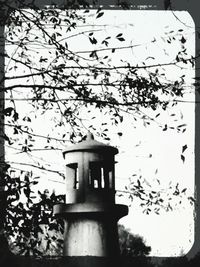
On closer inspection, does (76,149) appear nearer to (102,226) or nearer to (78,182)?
(78,182)

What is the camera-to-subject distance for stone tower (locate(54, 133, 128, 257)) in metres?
6.71

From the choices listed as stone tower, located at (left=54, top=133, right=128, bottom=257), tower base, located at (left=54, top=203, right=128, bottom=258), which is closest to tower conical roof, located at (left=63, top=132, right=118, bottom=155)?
stone tower, located at (left=54, top=133, right=128, bottom=257)

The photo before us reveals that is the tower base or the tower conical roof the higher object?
the tower conical roof

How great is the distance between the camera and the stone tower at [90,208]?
6707mm

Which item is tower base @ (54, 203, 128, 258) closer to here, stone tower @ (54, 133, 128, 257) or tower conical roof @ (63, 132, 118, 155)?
stone tower @ (54, 133, 128, 257)

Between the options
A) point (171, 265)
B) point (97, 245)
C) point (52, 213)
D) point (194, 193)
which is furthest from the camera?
point (171, 265)

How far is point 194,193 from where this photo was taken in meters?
8.07

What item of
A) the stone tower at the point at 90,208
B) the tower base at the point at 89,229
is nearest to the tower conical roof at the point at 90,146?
the stone tower at the point at 90,208

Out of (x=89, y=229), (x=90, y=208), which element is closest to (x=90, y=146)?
(x=90, y=208)

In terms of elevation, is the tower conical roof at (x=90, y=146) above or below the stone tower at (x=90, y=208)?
above

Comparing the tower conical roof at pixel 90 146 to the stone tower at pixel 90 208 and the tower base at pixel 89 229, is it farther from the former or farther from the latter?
the tower base at pixel 89 229

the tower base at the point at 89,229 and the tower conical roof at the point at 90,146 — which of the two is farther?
the tower conical roof at the point at 90,146

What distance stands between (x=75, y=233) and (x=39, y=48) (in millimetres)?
2435

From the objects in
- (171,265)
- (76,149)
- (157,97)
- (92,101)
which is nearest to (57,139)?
(76,149)
